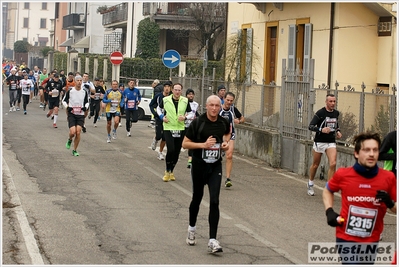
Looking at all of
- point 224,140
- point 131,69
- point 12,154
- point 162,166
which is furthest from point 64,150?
point 131,69

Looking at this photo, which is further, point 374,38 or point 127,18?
point 127,18

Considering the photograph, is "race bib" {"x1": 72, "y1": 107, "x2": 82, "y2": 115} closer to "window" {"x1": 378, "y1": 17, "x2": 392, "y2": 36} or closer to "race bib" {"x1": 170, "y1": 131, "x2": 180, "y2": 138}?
"race bib" {"x1": 170, "y1": 131, "x2": 180, "y2": 138}

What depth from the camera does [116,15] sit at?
5400 cm

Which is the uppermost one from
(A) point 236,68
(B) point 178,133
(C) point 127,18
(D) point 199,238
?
(C) point 127,18

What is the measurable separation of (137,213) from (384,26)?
13.0 metres

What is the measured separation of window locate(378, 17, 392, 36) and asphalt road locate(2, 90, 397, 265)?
19.0 feet

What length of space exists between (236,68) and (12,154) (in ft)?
37.0

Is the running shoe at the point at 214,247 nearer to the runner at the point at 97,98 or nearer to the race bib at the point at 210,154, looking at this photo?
the race bib at the point at 210,154

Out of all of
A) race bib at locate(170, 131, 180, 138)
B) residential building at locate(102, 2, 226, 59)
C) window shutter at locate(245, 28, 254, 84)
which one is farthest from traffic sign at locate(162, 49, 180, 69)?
residential building at locate(102, 2, 226, 59)

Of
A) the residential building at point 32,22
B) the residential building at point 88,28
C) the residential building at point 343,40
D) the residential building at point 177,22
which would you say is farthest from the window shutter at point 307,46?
the residential building at point 32,22

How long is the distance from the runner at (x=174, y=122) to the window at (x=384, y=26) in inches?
352

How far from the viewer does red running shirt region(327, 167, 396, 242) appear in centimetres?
635

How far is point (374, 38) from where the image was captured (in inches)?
883

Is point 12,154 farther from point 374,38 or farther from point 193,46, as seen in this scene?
point 193,46
